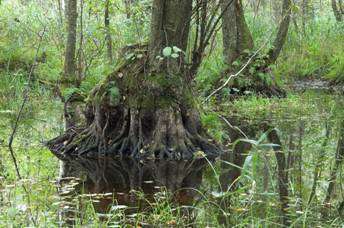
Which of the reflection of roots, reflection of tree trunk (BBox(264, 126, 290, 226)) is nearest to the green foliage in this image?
reflection of tree trunk (BBox(264, 126, 290, 226))

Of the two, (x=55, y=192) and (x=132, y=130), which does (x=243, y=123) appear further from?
(x=55, y=192)

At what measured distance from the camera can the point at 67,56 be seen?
11.8 metres

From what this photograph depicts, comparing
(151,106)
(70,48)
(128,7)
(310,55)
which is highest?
(128,7)

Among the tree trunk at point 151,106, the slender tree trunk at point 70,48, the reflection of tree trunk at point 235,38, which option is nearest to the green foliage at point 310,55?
the reflection of tree trunk at point 235,38

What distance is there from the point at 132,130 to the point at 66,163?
835 millimetres

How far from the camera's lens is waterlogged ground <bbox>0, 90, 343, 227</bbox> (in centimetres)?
428

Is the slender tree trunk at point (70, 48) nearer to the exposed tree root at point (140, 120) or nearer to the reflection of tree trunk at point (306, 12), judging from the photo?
the exposed tree root at point (140, 120)

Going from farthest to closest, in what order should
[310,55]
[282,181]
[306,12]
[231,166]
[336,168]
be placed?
[306,12] → [310,55] → [231,166] → [336,168] → [282,181]

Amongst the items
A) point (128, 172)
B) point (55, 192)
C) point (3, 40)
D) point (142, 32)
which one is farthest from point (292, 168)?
point (3, 40)

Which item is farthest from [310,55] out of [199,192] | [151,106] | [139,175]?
[199,192]

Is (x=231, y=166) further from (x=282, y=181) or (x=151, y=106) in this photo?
(x=151, y=106)

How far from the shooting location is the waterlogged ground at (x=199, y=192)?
4.28 meters

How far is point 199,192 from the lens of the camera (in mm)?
5133

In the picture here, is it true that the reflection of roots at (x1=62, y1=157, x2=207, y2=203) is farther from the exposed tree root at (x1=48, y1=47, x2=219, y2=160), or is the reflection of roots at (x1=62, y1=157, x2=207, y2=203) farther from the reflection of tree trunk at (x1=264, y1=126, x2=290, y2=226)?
the reflection of tree trunk at (x1=264, y1=126, x2=290, y2=226)
